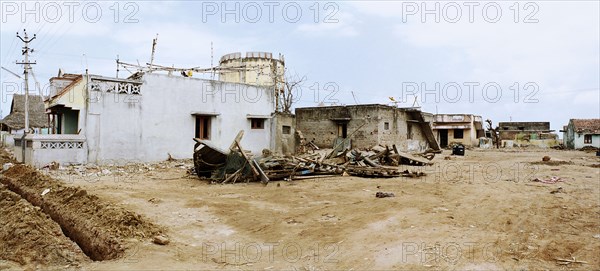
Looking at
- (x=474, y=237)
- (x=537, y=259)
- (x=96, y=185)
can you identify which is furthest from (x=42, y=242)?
(x=537, y=259)

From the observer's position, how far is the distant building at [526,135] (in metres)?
41.0

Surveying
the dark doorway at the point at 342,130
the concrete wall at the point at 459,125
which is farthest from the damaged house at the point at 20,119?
the concrete wall at the point at 459,125

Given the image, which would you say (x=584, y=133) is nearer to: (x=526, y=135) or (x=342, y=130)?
(x=526, y=135)

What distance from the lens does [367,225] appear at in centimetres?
606

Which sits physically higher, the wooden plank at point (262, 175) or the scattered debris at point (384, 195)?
the wooden plank at point (262, 175)

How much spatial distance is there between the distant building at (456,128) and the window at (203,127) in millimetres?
25453

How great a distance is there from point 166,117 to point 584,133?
3780cm

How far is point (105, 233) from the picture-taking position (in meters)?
5.95

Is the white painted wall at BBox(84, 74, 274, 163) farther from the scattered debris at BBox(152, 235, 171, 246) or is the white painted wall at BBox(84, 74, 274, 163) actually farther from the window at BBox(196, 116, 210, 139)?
the scattered debris at BBox(152, 235, 171, 246)

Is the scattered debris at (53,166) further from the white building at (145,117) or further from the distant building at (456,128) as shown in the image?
the distant building at (456,128)

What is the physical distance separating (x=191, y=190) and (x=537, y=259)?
25.7ft

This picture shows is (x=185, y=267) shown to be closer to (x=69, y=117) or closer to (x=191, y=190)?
(x=191, y=190)

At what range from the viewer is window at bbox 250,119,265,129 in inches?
786

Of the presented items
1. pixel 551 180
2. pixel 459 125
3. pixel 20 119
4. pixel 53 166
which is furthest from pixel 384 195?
pixel 20 119
